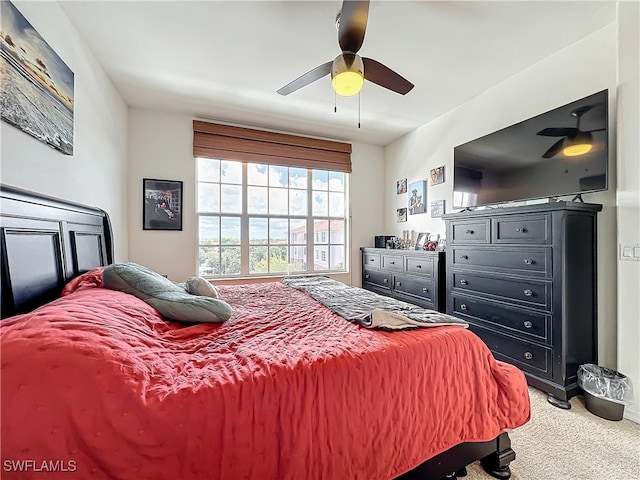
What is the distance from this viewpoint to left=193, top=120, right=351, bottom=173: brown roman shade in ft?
11.4

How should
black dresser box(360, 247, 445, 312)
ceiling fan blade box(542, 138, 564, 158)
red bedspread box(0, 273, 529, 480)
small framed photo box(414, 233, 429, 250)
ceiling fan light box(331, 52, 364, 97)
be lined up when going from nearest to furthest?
red bedspread box(0, 273, 529, 480)
ceiling fan light box(331, 52, 364, 97)
ceiling fan blade box(542, 138, 564, 158)
black dresser box(360, 247, 445, 312)
small framed photo box(414, 233, 429, 250)

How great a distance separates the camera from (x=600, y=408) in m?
1.76

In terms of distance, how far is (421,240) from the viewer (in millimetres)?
3621

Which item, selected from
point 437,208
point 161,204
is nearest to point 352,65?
point 437,208

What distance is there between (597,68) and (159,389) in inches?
132

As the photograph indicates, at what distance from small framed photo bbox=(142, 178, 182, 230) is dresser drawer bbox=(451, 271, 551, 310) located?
10.9 ft

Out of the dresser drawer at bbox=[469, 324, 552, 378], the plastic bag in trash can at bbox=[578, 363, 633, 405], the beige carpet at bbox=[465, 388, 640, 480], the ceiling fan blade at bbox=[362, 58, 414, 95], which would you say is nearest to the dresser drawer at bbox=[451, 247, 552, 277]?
the dresser drawer at bbox=[469, 324, 552, 378]

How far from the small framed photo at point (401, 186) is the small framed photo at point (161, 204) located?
3.11 meters

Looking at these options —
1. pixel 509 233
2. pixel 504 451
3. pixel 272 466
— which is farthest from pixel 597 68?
pixel 272 466

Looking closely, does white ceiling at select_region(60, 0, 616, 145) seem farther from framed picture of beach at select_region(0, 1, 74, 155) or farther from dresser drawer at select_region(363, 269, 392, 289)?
dresser drawer at select_region(363, 269, 392, 289)

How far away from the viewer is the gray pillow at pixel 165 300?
131 centimetres

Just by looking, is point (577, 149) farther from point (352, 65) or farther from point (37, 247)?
point (37, 247)

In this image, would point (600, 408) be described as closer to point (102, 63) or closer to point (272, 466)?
point (272, 466)

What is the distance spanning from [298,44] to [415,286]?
2.73 m
